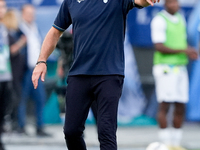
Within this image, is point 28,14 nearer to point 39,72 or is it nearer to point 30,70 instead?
point 30,70

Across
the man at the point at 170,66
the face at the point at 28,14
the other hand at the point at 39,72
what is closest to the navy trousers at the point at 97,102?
the other hand at the point at 39,72

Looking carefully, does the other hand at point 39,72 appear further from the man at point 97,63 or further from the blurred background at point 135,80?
the blurred background at point 135,80

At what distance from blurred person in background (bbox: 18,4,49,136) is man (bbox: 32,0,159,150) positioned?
4540 millimetres

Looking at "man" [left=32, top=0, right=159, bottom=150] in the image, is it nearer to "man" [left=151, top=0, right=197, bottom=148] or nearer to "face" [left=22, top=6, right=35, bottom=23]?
"man" [left=151, top=0, right=197, bottom=148]

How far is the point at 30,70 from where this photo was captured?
9.57m

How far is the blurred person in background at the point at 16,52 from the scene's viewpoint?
372 inches

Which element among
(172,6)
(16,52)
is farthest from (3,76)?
(172,6)

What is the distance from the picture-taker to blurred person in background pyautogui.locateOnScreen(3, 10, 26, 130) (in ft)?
31.0

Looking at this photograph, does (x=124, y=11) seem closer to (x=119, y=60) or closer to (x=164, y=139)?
(x=119, y=60)

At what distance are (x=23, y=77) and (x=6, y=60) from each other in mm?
1894

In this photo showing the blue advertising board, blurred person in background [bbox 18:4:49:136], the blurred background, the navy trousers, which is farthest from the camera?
the blue advertising board

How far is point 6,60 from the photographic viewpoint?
7762mm

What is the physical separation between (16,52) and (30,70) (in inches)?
14.9

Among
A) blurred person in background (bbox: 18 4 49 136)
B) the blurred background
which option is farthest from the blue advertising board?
blurred person in background (bbox: 18 4 49 136)
